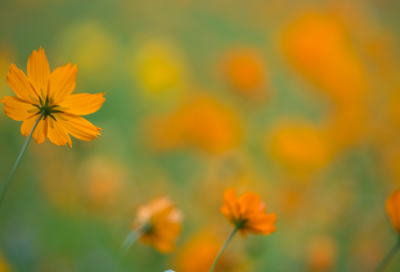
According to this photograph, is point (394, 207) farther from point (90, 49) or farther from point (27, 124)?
point (90, 49)

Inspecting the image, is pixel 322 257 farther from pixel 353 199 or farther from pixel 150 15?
pixel 150 15

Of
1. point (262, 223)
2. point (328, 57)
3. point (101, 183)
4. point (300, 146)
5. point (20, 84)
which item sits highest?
point (328, 57)

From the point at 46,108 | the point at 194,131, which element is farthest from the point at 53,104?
the point at 194,131

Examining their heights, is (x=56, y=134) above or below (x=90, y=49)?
below

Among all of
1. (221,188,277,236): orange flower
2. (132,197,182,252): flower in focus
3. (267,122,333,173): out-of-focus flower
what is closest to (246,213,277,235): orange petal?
(221,188,277,236): orange flower

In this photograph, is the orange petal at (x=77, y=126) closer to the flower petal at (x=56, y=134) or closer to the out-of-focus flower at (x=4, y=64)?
the flower petal at (x=56, y=134)

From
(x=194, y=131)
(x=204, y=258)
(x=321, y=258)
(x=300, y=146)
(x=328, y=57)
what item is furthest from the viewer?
(x=328, y=57)

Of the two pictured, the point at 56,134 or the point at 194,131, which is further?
the point at 194,131
